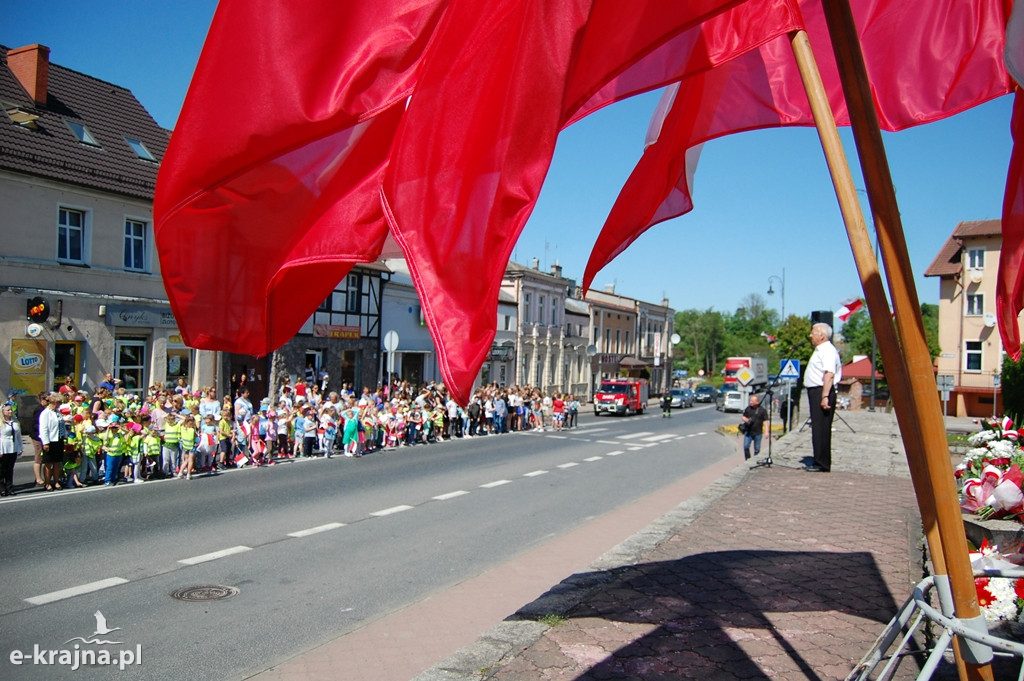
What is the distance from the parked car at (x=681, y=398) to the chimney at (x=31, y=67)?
45.3m

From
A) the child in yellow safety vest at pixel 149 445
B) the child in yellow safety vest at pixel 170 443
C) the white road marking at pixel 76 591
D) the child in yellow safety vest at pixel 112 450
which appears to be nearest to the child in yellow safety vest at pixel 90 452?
the child in yellow safety vest at pixel 112 450

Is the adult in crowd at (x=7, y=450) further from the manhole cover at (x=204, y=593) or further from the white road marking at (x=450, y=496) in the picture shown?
the white road marking at (x=450, y=496)

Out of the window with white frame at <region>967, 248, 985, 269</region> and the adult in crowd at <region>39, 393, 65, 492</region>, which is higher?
the window with white frame at <region>967, 248, 985, 269</region>

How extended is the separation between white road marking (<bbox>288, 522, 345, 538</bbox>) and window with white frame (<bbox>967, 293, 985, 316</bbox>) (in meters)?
49.9

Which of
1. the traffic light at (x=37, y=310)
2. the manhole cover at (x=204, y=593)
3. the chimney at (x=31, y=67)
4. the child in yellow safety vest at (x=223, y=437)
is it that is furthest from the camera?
the chimney at (x=31, y=67)

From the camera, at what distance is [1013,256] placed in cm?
329

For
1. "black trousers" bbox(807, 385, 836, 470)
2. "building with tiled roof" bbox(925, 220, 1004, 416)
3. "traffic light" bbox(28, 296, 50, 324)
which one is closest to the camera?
"black trousers" bbox(807, 385, 836, 470)

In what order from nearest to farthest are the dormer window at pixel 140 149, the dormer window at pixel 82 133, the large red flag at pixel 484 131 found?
the large red flag at pixel 484 131 < the dormer window at pixel 82 133 < the dormer window at pixel 140 149

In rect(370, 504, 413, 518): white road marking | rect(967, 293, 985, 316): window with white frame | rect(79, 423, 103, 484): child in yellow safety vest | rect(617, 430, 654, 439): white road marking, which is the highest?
rect(967, 293, 985, 316): window with white frame

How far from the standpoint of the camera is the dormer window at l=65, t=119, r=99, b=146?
22.9 m

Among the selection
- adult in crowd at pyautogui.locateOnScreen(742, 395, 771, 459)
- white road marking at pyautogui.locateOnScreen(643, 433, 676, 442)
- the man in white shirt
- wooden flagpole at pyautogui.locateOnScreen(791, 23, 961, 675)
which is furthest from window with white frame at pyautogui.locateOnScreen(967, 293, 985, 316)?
wooden flagpole at pyautogui.locateOnScreen(791, 23, 961, 675)

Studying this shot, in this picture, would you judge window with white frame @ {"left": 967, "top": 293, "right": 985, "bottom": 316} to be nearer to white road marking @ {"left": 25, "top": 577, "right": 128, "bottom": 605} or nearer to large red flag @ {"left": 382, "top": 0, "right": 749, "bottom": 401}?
white road marking @ {"left": 25, "top": 577, "right": 128, "bottom": 605}

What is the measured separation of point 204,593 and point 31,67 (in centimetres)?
2145

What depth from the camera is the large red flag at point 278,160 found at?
8.41 ft
